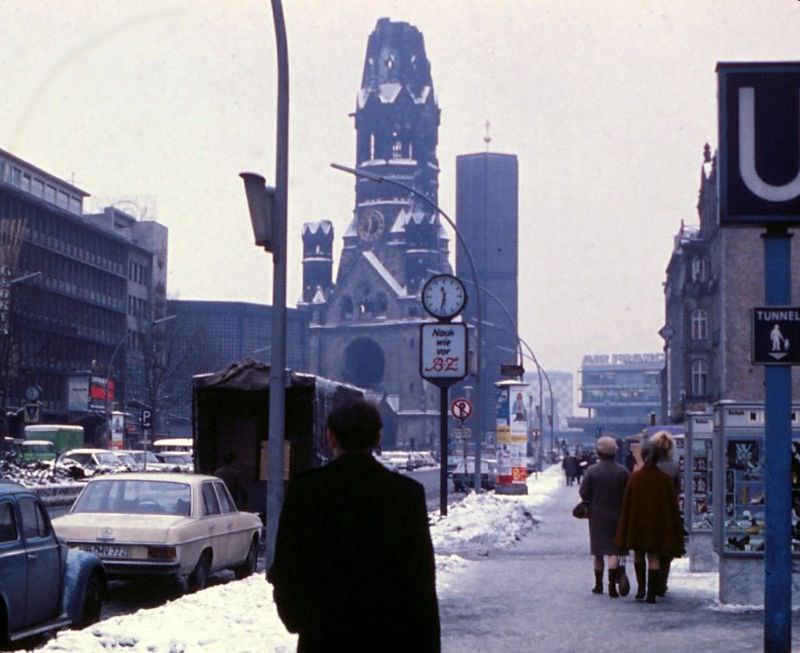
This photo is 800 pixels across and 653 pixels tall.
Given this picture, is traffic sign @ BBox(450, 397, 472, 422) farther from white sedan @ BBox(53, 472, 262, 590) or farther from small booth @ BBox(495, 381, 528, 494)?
white sedan @ BBox(53, 472, 262, 590)

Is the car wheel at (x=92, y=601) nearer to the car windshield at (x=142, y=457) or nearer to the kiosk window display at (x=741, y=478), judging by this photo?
the kiosk window display at (x=741, y=478)

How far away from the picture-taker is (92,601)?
1342cm

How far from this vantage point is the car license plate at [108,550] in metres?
16.8

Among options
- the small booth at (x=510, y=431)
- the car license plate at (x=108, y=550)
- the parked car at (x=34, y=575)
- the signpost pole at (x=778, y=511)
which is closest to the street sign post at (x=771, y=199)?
the signpost pole at (x=778, y=511)

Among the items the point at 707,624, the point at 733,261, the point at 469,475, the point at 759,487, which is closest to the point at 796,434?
the point at 759,487

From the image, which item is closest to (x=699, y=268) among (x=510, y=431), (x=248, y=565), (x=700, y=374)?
(x=700, y=374)

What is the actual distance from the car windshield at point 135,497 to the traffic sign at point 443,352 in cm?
1059

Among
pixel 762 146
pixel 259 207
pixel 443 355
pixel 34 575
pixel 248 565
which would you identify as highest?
pixel 259 207

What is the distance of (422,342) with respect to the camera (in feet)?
92.4

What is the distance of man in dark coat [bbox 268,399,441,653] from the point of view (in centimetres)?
534

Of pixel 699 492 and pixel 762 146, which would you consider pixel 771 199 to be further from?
pixel 699 492

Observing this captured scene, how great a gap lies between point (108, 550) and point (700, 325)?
85.7 metres

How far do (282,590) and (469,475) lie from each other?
59340 millimetres

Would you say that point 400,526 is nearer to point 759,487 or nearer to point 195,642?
point 195,642
